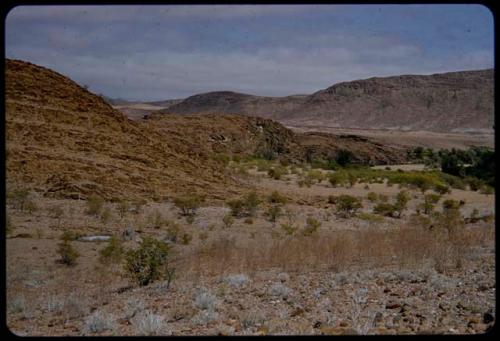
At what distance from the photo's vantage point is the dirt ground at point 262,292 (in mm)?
5531

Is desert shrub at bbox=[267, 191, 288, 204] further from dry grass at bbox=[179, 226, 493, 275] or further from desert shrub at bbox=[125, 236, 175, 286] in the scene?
desert shrub at bbox=[125, 236, 175, 286]

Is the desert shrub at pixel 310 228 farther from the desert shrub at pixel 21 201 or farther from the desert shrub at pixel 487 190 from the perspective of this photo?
the desert shrub at pixel 487 190

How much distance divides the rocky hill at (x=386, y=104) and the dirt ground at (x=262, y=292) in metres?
84.0

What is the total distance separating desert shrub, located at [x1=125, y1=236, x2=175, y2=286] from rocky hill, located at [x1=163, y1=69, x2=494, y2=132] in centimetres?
8573

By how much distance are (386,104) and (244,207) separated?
317ft

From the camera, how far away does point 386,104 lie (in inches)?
4333

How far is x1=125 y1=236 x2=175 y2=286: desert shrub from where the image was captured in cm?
810

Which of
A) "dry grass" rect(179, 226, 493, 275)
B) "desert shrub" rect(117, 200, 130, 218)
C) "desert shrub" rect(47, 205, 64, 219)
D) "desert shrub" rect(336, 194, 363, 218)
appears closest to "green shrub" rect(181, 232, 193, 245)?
"dry grass" rect(179, 226, 493, 275)

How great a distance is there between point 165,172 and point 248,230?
6.44 meters

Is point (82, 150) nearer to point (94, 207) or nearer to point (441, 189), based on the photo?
point (94, 207)

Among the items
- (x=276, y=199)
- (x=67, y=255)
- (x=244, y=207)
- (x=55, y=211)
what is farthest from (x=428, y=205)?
(x=67, y=255)

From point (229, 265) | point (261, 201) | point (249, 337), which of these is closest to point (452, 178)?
point (261, 201)

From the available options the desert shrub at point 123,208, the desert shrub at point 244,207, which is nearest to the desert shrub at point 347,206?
the desert shrub at point 244,207

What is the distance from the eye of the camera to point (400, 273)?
7426mm
